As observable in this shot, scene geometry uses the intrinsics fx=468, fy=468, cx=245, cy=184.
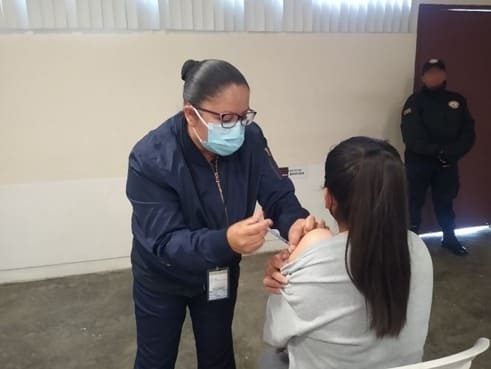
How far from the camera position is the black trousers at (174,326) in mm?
1512

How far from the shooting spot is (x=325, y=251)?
3.41 feet

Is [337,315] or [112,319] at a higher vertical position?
[337,315]

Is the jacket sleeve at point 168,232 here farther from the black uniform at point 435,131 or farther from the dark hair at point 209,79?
the black uniform at point 435,131

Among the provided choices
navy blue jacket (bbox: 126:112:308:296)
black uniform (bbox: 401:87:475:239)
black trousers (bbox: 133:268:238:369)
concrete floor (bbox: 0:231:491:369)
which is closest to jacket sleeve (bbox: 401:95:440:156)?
black uniform (bbox: 401:87:475:239)

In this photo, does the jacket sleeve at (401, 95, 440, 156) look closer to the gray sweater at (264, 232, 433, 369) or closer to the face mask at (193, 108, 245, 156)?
the face mask at (193, 108, 245, 156)

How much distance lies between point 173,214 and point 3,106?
2046mm

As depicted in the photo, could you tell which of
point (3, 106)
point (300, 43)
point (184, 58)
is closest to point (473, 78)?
point (300, 43)

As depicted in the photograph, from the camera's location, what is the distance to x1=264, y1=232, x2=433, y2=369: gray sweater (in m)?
1.03

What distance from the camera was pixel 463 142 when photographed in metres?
3.26

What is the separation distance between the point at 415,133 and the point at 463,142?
13.8 inches

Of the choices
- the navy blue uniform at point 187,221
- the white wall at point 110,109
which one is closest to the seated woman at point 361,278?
the navy blue uniform at point 187,221

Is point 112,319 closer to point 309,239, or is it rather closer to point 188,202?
point 188,202

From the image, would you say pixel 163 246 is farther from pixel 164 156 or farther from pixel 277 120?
pixel 277 120

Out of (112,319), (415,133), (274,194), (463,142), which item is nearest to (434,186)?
(463,142)
